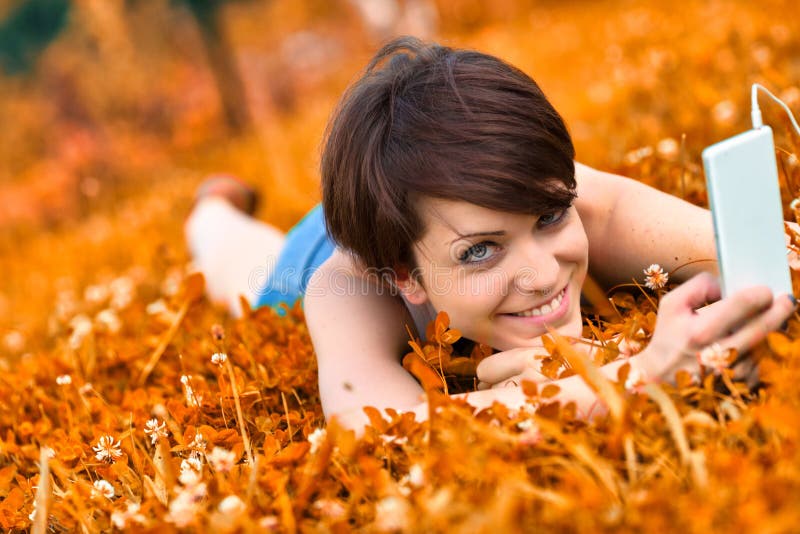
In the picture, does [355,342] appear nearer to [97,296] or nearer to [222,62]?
[97,296]

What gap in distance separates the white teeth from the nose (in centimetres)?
7

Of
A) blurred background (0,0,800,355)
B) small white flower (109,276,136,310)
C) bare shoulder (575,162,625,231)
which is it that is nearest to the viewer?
bare shoulder (575,162,625,231)

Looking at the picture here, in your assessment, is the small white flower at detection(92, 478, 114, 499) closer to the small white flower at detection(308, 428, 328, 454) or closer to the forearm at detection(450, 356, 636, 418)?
the small white flower at detection(308, 428, 328, 454)

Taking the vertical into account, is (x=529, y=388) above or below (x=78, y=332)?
below

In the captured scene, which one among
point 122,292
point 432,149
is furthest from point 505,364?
point 122,292

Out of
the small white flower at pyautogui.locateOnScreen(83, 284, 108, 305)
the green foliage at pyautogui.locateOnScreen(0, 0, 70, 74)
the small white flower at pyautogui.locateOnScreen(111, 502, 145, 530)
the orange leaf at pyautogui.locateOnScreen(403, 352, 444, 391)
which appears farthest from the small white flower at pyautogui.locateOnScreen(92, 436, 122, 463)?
the green foliage at pyautogui.locateOnScreen(0, 0, 70, 74)

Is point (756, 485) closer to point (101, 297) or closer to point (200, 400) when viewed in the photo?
point (200, 400)

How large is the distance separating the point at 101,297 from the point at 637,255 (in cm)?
281

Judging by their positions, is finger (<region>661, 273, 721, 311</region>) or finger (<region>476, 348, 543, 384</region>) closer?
finger (<region>661, 273, 721, 311</region>)

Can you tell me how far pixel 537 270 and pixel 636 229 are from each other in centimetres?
48

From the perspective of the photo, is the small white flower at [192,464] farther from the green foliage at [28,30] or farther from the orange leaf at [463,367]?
the green foliage at [28,30]

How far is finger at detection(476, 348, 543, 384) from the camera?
1760mm

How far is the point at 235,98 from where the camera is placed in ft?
30.9

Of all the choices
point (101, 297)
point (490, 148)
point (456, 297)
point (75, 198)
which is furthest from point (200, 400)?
point (75, 198)
